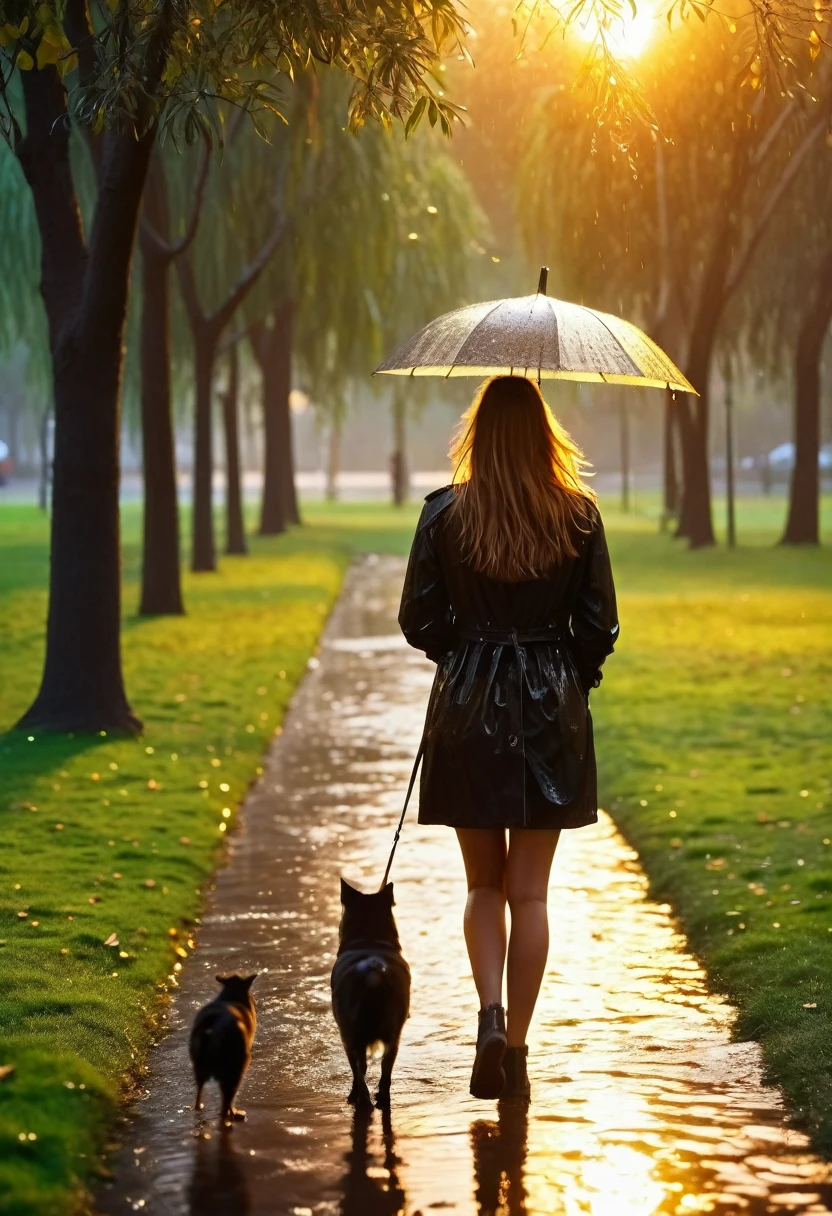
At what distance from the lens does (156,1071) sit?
548cm

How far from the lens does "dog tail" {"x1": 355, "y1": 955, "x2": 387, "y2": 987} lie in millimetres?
4816

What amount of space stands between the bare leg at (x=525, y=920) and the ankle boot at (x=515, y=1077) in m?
0.04

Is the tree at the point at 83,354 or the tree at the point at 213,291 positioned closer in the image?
the tree at the point at 83,354

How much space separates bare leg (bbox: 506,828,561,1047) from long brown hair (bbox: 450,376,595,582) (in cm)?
77

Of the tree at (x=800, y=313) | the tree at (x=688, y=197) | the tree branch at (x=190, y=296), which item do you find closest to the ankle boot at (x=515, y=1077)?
the tree at (x=688, y=197)

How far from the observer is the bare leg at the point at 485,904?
5.23m

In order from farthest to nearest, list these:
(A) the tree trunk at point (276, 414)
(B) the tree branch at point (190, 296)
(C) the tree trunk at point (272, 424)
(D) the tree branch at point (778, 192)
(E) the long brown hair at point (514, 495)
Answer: (C) the tree trunk at point (272, 424), (A) the tree trunk at point (276, 414), (D) the tree branch at point (778, 192), (B) the tree branch at point (190, 296), (E) the long brown hair at point (514, 495)

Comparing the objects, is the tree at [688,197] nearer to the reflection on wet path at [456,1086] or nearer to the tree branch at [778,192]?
the tree branch at [778,192]

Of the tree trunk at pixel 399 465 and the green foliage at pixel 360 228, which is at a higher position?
the green foliage at pixel 360 228

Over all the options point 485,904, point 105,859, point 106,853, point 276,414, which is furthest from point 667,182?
point 485,904

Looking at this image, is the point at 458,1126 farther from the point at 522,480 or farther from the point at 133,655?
the point at 133,655

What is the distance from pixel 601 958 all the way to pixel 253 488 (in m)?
62.3

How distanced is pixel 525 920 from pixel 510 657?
Result: 749 mm

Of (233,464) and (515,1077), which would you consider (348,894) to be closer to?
(515,1077)
